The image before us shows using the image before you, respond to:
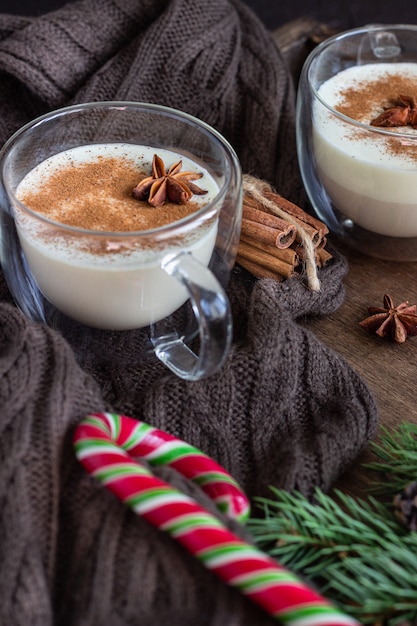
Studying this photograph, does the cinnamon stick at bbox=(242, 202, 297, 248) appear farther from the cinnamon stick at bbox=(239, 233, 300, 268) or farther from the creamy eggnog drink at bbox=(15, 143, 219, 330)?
the creamy eggnog drink at bbox=(15, 143, 219, 330)

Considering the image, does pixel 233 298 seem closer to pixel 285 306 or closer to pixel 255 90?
pixel 285 306

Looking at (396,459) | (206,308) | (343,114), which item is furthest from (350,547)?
(343,114)

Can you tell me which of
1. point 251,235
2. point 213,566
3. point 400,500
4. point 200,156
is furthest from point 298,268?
point 213,566

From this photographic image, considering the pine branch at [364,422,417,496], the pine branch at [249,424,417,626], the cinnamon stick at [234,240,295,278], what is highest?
the cinnamon stick at [234,240,295,278]

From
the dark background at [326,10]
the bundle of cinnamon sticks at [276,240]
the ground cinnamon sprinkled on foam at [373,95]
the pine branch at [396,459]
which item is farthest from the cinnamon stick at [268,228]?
the dark background at [326,10]

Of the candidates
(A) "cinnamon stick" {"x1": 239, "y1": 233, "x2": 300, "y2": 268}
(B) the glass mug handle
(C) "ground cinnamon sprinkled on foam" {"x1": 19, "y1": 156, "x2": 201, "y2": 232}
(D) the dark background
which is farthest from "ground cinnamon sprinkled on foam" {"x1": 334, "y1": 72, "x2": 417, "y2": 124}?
(D) the dark background

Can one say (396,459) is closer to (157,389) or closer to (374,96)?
(157,389)
